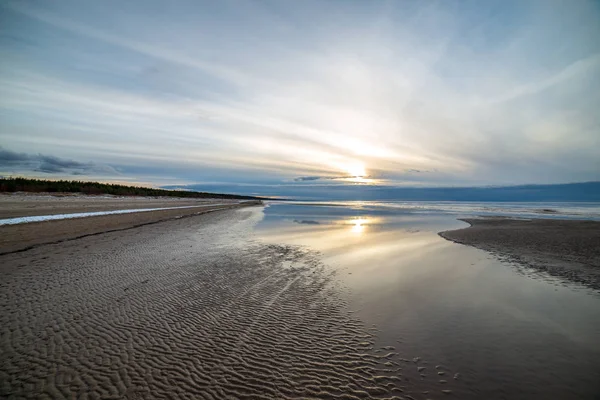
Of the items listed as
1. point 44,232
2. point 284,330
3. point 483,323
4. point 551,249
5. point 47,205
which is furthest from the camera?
point 47,205

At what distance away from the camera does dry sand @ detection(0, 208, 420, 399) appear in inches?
157

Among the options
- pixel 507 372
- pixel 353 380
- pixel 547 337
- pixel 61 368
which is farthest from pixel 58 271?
pixel 547 337

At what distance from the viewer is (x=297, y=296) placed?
7777 mm

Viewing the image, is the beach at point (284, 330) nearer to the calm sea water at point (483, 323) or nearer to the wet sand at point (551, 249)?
the calm sea water at point (483, 323)

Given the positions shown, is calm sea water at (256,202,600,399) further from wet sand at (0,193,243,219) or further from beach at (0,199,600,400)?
wet sand at (0,193,243,219)

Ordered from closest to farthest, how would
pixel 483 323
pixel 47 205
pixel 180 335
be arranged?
pixel 180 335, pixel 483 323, pixel 47 205

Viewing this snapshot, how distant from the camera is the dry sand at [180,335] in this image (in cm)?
400

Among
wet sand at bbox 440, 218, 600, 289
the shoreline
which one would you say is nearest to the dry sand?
the shoreline

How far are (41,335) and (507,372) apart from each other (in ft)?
26.9

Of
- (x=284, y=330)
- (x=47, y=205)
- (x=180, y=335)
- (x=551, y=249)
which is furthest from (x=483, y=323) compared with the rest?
(x=47, y=205)

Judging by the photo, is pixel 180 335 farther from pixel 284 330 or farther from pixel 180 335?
pixel 284 330

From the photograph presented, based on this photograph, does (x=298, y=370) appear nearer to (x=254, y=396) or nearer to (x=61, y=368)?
(x=254, y=396)

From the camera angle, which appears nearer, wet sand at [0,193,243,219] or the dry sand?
the dry sand

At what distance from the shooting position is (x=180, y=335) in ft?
17.7
